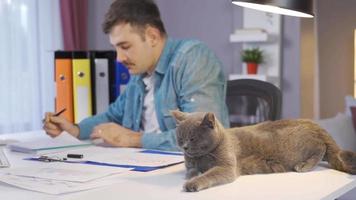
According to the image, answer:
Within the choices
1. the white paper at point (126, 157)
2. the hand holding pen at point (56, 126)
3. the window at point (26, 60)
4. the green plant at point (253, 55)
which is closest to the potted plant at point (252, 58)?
the green plant at point (253, 55)

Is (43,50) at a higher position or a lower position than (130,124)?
higher

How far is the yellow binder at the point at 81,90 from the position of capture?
200 centimetres

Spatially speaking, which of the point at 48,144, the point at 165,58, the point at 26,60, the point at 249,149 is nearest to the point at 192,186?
the point at 249,149

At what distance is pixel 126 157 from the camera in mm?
1354

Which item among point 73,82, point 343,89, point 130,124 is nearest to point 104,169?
point 130,124

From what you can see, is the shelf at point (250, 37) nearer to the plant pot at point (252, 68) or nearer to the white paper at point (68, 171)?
the plant pot at point (252, 68)

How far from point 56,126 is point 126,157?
0.55m

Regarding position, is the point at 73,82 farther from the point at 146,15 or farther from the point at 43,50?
the point at 43,50

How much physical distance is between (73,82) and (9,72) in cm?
135

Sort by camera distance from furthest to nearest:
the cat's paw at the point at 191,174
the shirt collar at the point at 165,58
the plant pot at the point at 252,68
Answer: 1. the plant pot at the point at 252,68
2. the shirt collar at the point at 165,58
3. the cat's paw at the point at 191,174

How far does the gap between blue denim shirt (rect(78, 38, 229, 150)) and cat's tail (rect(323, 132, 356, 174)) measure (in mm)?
479

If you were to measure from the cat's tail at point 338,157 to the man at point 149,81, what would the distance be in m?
0.48

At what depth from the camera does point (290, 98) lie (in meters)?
3.29

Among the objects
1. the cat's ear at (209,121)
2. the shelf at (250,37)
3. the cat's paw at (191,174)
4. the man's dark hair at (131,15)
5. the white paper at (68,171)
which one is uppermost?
the man's dark hair at (131,15)
